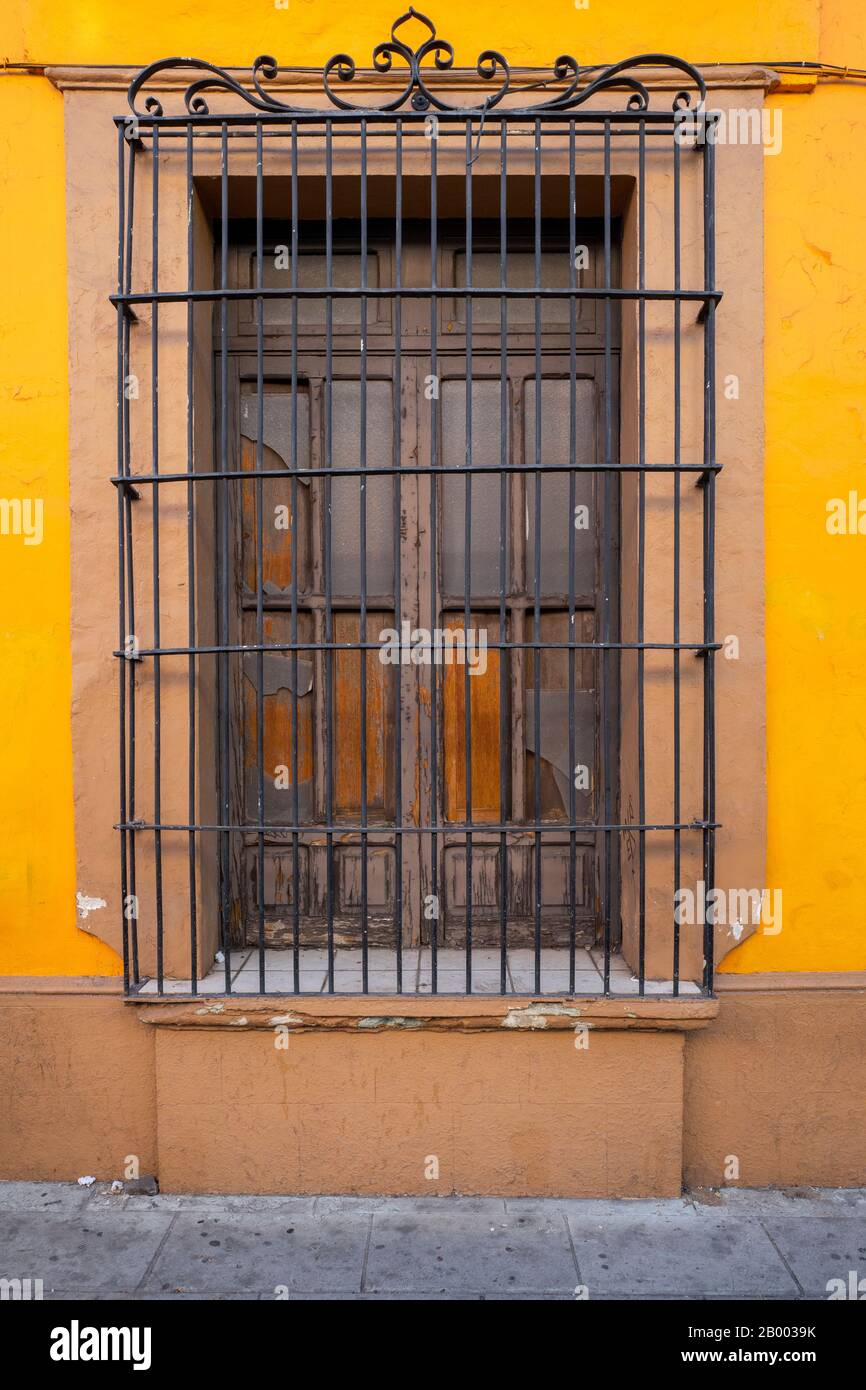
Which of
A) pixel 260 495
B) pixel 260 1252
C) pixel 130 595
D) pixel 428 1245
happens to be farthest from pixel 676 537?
pixel 260 1252

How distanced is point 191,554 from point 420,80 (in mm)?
1670

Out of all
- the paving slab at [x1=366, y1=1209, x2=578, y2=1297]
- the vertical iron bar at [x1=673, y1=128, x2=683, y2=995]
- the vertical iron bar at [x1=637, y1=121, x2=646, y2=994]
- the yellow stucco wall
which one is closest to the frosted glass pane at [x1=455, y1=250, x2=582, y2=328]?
the vertical iron bar at [x1=637, y1=121, x2=646, y2=994]

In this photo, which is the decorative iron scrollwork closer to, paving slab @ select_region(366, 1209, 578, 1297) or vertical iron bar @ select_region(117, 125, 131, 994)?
vertical iron bar @ select_region(117, 125, 131, 994)

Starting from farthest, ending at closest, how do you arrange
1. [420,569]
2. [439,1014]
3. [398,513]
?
[420,569] → [398,513] → [439,1014]

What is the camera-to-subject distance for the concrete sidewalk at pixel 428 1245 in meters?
2.58

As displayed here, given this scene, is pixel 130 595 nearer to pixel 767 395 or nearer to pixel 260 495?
pixel 260 495

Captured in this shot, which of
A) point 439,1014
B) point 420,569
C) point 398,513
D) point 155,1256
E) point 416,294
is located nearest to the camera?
point 155,1256

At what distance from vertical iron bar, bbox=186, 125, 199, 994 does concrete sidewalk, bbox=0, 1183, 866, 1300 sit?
0.75 m

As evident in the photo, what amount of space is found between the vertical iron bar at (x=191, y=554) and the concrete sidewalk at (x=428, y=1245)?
75 centimetres

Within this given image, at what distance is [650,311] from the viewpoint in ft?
9.98

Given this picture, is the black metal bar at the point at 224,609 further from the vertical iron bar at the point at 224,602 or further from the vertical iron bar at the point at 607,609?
the vertical iron bar at the point at 607,609

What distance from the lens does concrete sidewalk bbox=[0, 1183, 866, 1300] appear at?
2.58 m

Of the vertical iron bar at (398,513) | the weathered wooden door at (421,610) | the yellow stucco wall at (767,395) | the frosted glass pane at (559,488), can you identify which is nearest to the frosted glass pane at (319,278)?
the weathered wooden door at (421,610)

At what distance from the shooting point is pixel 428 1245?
108 inches
